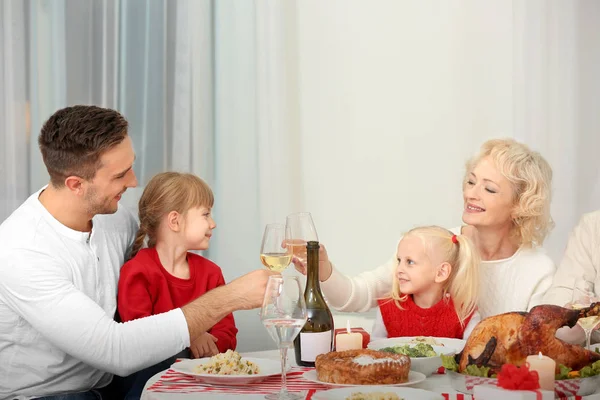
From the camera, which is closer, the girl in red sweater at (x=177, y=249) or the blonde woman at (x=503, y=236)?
the girl in red sweater at (x=177, y=249)

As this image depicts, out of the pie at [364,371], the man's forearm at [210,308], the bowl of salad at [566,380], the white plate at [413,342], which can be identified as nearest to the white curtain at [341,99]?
Result: the man's forearm at [210,308]

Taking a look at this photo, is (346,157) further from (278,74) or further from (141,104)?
(141,104)

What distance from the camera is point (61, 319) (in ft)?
6.29

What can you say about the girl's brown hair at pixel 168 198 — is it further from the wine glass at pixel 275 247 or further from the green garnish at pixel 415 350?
the green garnish at pixel 415 350

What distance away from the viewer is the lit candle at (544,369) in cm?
136

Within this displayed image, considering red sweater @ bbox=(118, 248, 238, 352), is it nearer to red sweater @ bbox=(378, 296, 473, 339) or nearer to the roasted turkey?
red sweater @ bbox=(378, 296, 473, 339)

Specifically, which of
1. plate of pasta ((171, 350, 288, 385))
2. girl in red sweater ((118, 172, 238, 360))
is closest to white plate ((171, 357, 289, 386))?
plate of pasta ((171, 350, 288, 385))

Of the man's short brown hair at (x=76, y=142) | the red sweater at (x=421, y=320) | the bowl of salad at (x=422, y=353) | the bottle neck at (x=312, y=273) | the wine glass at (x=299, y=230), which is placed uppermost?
the man's short brown hair at (x=76, y=142)

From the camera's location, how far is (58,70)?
330 centimetres

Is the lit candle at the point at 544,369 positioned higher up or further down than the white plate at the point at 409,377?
higher up

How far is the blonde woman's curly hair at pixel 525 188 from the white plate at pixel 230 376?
1.21 metres

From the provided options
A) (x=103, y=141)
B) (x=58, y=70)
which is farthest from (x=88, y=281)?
(x=58, y=70)

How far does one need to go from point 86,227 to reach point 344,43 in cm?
185

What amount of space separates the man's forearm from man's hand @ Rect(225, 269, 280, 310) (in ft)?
0.03
